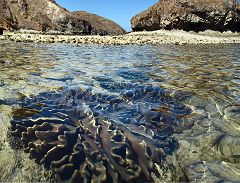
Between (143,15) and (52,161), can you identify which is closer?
Result: (52,161)

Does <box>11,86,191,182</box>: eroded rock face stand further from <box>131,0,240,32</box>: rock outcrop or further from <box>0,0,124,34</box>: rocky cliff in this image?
<box>131,0,240,32</box>: rock outcrop

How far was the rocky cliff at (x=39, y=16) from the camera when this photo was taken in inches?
1250

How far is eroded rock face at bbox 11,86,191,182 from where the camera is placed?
143 inches

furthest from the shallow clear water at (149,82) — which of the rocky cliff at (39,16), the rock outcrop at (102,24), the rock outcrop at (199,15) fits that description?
the rock outcrop at (102,24)

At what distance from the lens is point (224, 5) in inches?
1348

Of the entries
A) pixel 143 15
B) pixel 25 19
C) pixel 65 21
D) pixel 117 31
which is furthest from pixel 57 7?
pixel 117 31

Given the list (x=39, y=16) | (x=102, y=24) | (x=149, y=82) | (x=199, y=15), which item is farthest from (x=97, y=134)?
(x=102, y=24)

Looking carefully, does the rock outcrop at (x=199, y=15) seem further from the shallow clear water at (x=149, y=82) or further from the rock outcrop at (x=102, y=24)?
the shallow clear water at (x=149, y=82)

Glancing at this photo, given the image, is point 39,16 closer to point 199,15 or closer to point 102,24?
point 102,24

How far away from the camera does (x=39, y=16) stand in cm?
3325

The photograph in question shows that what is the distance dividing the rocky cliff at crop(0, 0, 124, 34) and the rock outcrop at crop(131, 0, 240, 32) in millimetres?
8366

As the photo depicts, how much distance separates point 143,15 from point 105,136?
33.3 m

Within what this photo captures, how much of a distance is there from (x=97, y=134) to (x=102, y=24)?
43.0 m

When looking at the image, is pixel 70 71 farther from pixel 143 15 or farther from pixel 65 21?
pixel 143 15
